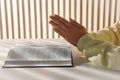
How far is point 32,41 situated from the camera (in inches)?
37.0

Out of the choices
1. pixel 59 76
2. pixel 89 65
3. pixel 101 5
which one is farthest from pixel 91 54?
pixel 101 5

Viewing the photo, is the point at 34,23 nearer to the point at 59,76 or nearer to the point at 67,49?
the point at 67,49

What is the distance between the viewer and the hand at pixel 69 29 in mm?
714

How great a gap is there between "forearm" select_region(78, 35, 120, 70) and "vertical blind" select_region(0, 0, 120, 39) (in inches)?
45.4

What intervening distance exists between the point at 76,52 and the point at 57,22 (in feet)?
0.42

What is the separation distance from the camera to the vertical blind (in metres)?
1.85

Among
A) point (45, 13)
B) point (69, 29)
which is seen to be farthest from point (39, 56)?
point (45, 13)

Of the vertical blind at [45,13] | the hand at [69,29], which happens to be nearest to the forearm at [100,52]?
the hand at [69,29]

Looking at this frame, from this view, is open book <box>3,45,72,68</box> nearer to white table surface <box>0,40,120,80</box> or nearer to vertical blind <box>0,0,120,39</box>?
white table surface <box>0,40,120,80</box>

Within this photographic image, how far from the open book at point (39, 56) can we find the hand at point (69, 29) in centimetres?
6

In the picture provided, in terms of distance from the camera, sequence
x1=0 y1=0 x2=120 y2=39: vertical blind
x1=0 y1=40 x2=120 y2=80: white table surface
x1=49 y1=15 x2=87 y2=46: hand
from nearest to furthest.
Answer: x1=0 y1=40 x2=120 y2=80: white table surface
x1=49 y1=15 x2=87 y2=46: hand
x1=0 y1=0 x2=120 y2=39: vertical blind

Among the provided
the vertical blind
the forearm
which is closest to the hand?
Result: the forearm

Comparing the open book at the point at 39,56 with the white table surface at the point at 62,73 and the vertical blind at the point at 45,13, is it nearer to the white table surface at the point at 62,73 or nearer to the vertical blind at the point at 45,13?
the white table surface at the point at 62,73

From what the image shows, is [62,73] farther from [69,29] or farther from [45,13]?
[45,13]
